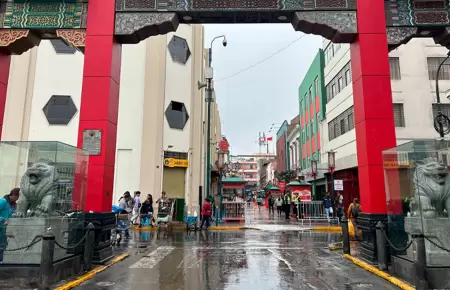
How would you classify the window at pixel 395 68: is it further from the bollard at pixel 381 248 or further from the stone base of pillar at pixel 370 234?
the bollard at pixel 381 248

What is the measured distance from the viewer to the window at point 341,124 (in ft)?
81.3

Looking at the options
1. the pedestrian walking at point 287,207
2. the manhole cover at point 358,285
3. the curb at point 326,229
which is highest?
the pedestrian walking at point 287,207

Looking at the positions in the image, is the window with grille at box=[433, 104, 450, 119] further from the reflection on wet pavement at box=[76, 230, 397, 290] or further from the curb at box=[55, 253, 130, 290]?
the curb at box=[55, 253, 130, 290]

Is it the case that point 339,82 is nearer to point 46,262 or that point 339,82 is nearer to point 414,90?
point 414,90

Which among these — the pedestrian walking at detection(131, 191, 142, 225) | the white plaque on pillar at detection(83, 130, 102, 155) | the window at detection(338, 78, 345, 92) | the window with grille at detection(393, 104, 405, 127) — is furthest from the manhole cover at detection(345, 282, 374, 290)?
the window at detection(338, 78, 345, 92)

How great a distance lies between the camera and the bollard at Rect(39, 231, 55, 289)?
20.6 feet

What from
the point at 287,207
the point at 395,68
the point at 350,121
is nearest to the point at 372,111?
the point at 395,68

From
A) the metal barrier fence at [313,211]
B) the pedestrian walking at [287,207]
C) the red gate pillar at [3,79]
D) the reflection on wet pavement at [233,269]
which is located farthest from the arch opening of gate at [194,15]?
the pedestrian walking at [287,207]

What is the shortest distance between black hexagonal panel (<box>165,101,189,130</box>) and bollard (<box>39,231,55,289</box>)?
15.0 metres

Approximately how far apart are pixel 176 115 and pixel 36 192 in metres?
14.7

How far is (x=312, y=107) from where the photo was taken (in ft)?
118

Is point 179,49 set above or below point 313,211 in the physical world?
above

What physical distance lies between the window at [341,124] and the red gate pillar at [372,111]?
1550 cm

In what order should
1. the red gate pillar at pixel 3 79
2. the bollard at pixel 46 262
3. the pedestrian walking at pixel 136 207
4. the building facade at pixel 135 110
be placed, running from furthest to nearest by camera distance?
the building facade at pixel 135 110
the pedestrian walking at pixel 136 207
the red gate pillar at pixel 3 79
the bollard at pixel 46 262
